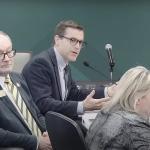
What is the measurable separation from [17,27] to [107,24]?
3.80 ft

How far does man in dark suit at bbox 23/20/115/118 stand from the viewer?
111 inches

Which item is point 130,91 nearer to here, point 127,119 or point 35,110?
point 127,119


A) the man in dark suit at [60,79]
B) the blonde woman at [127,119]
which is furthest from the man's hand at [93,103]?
the blonde woman at [127,119]

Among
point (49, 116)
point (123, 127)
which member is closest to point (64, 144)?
point (49, 116)

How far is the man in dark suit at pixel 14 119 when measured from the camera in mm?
2297

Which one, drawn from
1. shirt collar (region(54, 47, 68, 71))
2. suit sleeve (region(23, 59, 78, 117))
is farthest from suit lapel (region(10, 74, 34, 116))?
shirt collar (region(54, 47, 68, 71))

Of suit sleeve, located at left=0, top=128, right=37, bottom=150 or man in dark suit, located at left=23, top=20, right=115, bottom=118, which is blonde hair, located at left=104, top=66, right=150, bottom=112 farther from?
man in dark suit, located at left=23, top=20, right=115, bottom=118

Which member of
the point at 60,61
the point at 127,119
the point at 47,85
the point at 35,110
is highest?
the point at 127,119

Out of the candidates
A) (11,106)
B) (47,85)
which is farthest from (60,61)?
(11,106)

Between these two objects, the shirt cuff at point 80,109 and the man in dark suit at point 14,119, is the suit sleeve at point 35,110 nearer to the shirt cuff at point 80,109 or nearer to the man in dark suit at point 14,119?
the man in dark suit at point 14,119

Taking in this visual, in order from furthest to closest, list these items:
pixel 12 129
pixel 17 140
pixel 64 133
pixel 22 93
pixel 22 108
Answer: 1. pixel 22 93
2. pixel 22 108
3. pixel 12 129
4. pixel 17 140
5. pixel 64 133

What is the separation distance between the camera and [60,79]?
123 inches

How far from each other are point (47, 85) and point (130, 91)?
1.26 metres

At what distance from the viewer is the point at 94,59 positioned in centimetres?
521
